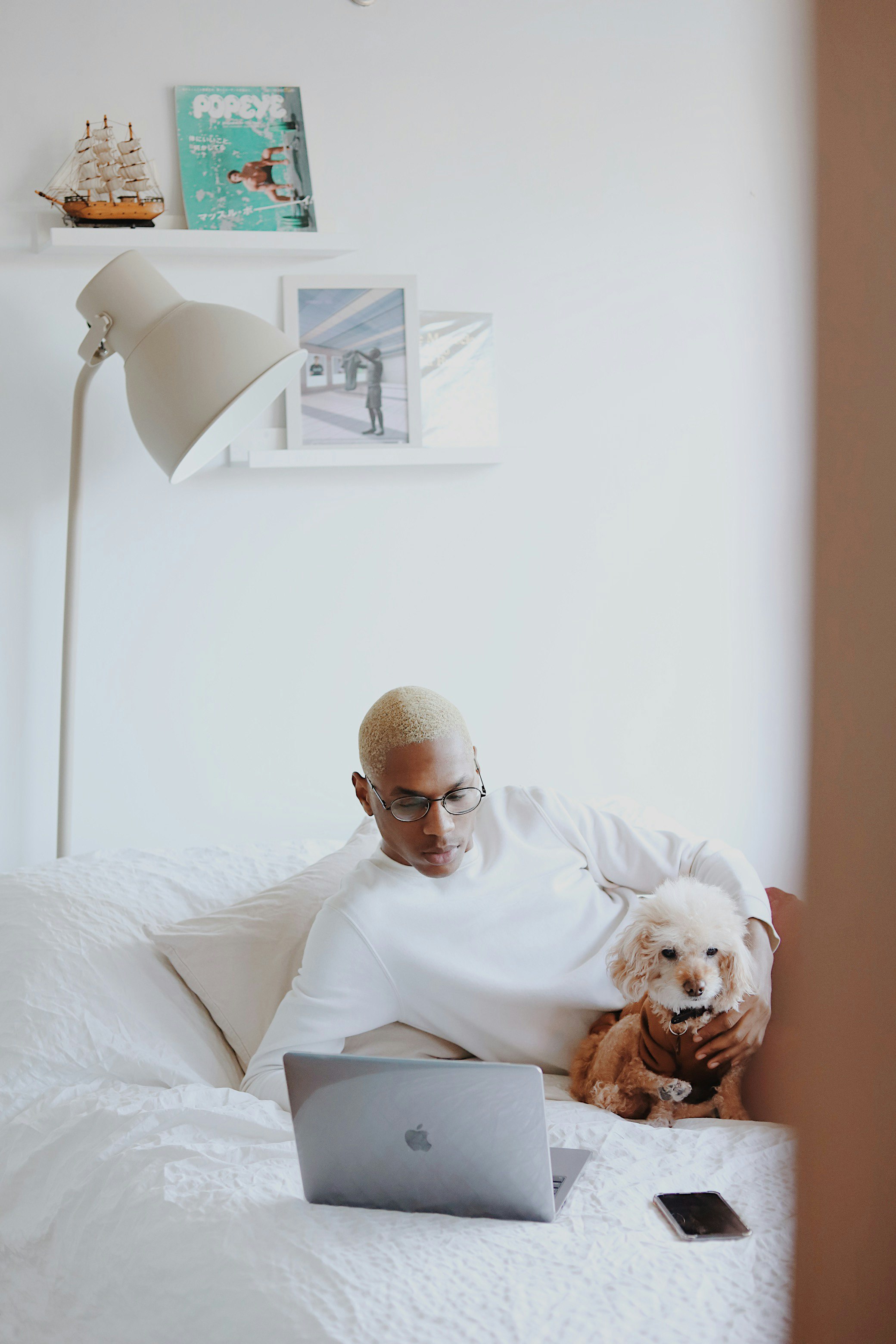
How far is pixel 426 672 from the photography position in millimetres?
2363

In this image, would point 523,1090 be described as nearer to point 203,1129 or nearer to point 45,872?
point 203,1129

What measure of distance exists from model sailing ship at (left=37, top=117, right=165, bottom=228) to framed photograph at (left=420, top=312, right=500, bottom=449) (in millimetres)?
623

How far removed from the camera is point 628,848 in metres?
1.58

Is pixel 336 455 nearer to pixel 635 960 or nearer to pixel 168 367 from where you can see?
pixel 168 367

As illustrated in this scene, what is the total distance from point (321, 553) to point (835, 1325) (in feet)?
7.12

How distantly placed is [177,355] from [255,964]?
98 centimetres

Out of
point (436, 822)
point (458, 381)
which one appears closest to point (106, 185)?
point (458, 381)

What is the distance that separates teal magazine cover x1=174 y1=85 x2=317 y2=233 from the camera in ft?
7.09

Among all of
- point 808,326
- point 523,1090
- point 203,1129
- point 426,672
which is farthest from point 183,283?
point 808,326

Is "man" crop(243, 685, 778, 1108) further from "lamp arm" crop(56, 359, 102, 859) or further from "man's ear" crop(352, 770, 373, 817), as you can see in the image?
"lamp arm" crop(56, 359, 102, 859)

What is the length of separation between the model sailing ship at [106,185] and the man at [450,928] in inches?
50.4

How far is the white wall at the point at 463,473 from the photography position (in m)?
2.14

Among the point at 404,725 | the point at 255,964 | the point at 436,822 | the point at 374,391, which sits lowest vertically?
the point at 255,964

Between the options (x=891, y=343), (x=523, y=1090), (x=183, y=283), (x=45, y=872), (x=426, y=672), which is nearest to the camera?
(x=891, y=343)
